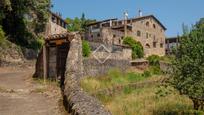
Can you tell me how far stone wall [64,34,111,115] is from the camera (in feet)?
46.0

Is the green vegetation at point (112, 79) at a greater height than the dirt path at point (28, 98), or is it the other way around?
the green vegetation at point (112, 79)

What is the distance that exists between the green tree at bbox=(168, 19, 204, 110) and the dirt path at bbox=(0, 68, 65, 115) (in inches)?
223

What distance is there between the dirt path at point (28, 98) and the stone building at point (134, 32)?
40.1 meters

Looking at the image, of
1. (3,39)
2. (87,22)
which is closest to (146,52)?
(87,22)

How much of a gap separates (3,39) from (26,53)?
11.7ft

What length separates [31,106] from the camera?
712 inches

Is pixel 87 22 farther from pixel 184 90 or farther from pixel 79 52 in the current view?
pixel 184 90

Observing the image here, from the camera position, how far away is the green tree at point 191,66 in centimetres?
1845

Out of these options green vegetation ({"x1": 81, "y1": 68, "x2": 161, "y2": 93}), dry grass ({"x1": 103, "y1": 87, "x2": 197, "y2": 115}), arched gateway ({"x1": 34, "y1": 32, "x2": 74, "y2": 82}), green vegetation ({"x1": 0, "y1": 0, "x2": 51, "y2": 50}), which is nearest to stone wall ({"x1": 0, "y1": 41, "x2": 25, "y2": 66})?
green vegetation ({"x1": 0, "y1": 0, "x2": 51, "y2": 50})

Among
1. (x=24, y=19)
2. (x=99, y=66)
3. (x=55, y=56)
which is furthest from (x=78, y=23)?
(x=55, y=56)

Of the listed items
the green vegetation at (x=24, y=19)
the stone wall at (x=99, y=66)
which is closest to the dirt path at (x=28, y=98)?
the stone wall at (x=99, y=66)

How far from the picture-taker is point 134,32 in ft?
255

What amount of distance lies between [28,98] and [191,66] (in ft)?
25.8

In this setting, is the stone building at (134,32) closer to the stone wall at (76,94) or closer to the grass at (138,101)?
the grass at (138,101)
